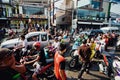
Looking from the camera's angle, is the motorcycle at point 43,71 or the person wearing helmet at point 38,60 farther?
the motorcycle at point 43,71

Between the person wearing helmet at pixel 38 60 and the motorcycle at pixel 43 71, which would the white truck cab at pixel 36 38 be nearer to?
the motorcycle at pixel 43 71

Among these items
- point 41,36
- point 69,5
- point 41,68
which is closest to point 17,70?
point 41,68

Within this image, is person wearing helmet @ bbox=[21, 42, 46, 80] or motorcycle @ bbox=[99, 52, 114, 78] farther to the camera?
motorcycle @ bbox=[99, 52, 114, 78]

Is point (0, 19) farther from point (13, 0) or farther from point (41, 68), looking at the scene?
point (41, 68)

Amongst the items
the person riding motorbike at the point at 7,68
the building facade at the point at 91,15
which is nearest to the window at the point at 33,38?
the person riding motorbike at the point at 7,68

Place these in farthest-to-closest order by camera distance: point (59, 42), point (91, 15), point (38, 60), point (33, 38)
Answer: point (91, 15) < point (33, 38) < point (59, 42) < point (38, 60)

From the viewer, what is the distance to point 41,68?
18.8 ft

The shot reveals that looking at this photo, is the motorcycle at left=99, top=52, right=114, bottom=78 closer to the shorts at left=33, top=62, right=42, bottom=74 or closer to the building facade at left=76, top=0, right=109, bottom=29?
the shorts at left=33, top=62, right=42, bottom=74

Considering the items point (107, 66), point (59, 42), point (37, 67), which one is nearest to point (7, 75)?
point (37, 67)

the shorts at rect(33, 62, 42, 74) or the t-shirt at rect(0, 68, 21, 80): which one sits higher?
the t-shirt at rect(0, 68, 21, 80)

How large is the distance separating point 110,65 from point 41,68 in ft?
10.6

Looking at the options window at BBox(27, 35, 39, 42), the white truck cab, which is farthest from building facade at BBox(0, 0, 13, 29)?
window at BBox(27, 35, 39, 42)

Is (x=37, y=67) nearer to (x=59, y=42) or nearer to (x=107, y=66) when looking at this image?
(x=107, y=66)

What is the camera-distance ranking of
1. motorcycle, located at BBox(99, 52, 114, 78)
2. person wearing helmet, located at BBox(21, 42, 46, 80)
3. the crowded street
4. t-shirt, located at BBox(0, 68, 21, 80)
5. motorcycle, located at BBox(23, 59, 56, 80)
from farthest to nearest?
motorcycle, located at BBox(99, 52, 114, 78) → motorcycle, located at BBox(23, 59, 56, 80) → person wearing helmet, located at BBox(21, 42, 46, 80) → the crowded street → t-shirt, located at BBox(0, 68, 21, 80)
